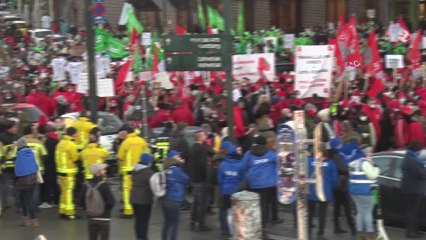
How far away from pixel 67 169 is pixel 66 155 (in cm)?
28

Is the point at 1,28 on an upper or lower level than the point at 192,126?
upper

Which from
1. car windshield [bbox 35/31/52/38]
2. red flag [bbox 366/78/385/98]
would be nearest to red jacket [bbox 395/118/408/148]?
red flag [bbox 366/78/385/98]

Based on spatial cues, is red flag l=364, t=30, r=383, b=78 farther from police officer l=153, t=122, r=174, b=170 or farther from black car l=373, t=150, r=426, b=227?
black car l=373, t=150, r=426, b=227

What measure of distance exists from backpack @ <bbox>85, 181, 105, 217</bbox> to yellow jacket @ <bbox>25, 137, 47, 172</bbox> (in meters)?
3.52

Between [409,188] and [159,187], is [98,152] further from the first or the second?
[409,188]

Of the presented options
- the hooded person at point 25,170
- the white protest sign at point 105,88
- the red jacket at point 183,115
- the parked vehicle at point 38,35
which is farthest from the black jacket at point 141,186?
the parked vehicle at point 38,35

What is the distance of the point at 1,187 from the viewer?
51.9 ft

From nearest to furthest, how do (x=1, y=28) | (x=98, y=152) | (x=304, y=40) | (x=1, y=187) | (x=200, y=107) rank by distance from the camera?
(x=98, y=152) → (x=1, y=187) → (x=200, y=107) → (x=304, y=40) → (x=1, y=28)

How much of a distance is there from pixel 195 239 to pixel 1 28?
3759 cm

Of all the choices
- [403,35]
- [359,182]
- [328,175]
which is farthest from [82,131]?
[403,35]

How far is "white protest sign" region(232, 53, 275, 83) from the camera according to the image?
21.9 metres

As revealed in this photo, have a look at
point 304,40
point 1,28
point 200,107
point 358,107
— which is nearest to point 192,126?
point 200,107

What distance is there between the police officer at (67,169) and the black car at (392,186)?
16.9ft

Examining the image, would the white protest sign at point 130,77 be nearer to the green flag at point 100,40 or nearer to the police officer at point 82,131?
the green flag at point 100,40
